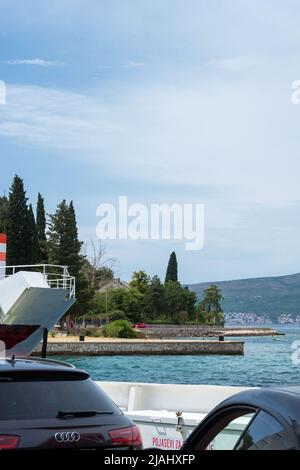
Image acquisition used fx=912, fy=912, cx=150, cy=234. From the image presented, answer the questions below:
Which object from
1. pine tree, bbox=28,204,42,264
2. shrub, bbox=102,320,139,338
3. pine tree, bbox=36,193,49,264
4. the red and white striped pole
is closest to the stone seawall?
shrub, bbox=102,320,139,338

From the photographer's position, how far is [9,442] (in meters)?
5.66

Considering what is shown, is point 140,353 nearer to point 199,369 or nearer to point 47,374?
point 199,369

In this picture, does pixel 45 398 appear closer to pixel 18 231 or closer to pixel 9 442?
pixel 9 442

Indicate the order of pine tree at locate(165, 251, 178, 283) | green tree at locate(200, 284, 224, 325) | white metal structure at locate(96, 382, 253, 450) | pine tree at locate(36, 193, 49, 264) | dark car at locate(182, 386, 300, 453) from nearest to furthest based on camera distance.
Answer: dark car at locate(182, 386, 300, 453)
white metal structure at locate(96, 382, 253, 450)
pine tree at locate(36, 193, 49, 264)
pine tree at locate(165, 251, 178, 283)
green tree at locate(200, 284, 224, 325)

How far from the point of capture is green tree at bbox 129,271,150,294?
124188mm

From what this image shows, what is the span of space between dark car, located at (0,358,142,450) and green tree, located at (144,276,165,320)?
11671 centimetres

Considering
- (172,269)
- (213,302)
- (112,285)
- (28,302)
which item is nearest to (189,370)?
(28,302)

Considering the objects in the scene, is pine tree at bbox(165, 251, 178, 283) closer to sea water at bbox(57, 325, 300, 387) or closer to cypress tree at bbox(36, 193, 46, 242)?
cypress tree at bbox(36, 193, 46, 242)

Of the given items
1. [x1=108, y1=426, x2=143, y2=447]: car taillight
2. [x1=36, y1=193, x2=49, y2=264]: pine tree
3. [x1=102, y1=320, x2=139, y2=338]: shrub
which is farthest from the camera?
[x1=36, y1=193, x2=49, y2=264]: pine tree

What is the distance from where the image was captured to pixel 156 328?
121 m

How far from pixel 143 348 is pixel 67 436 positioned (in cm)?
8256

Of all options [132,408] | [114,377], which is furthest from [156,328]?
[132,408]

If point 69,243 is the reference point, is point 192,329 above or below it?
below

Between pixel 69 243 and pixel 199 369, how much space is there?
28.3 metres
